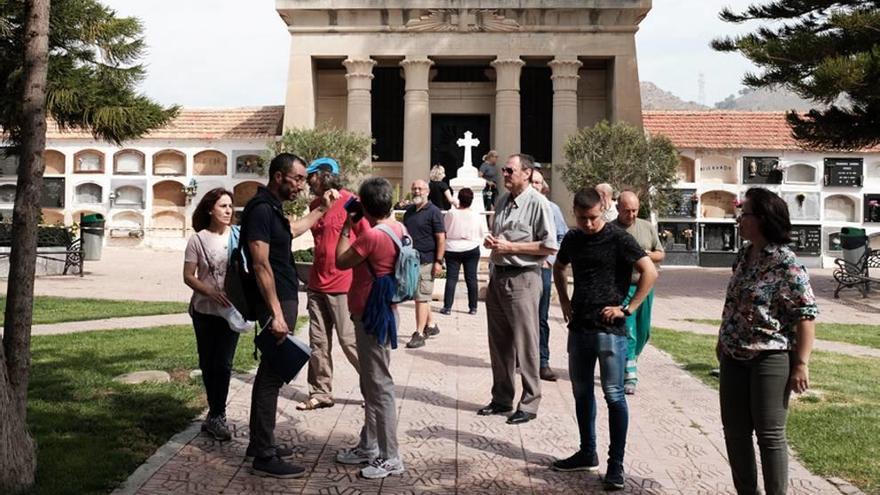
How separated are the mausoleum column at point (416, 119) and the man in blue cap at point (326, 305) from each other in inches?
856

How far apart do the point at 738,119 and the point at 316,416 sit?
27.2 m

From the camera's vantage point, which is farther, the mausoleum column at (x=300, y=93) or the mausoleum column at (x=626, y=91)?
the mausoleum column at (x=300, y=93)

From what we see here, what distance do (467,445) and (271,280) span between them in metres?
1.62

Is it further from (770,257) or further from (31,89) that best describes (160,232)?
(770,257)

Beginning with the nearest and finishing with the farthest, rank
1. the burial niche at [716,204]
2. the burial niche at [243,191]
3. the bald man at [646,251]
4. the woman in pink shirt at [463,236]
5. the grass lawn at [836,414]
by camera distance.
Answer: the grass lawn at [836,414] < the bald man at [646,251] < the woman in pink shirt at [463,236] < the burial niche at [716,204] < the burial niche at [243,191]

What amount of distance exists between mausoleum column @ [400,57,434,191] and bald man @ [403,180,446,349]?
18.3m

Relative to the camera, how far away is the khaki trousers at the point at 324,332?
5.75m

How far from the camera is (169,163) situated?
97.2 ft

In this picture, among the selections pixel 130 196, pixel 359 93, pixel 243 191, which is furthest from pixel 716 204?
pixel 130 196

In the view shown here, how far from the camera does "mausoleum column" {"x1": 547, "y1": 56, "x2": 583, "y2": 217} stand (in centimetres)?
2767

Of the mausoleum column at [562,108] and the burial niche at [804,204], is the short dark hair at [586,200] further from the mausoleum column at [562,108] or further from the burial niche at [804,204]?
the burial niche at [804,204]

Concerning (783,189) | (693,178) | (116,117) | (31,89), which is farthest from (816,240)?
(31,89)

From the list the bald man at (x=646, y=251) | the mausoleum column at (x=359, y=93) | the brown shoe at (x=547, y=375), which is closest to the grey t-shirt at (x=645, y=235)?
the bald man at (x=646, y=251)

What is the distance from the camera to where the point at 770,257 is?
3.62 metres
